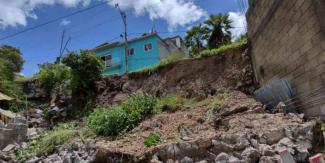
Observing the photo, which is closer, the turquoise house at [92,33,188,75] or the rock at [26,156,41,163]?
the rock at [26,156,41,163]

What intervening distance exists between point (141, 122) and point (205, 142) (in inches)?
139

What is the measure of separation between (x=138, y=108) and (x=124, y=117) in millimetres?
682

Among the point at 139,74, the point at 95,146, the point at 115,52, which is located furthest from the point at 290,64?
the point at 115,52

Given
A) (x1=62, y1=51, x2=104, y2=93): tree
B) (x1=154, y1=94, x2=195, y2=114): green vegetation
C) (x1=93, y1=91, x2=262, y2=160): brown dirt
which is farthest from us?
(x1=62, y1=51, x2=104, y2=93): tree

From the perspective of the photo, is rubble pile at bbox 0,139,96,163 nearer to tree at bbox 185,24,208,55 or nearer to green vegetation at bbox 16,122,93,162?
green vegetation at bbox 16,122,93,162

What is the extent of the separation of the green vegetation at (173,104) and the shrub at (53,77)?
22.4 feet

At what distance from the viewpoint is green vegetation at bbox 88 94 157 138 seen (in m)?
9.34

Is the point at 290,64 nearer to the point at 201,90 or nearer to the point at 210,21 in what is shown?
the point at 201,90

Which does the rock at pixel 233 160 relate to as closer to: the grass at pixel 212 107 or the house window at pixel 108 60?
the grass at pixel 212 107

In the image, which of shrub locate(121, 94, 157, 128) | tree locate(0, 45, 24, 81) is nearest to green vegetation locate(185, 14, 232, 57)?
shrub locate(121, 94, 157, 128)

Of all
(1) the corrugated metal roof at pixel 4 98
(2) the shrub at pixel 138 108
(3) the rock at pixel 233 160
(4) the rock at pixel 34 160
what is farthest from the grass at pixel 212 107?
(1) the corrugated metal roof at pixel 4 98

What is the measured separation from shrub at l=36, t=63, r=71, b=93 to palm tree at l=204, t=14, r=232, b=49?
8.05 m

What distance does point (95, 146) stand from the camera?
330 inches

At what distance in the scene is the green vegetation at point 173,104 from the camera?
10.3 metres
